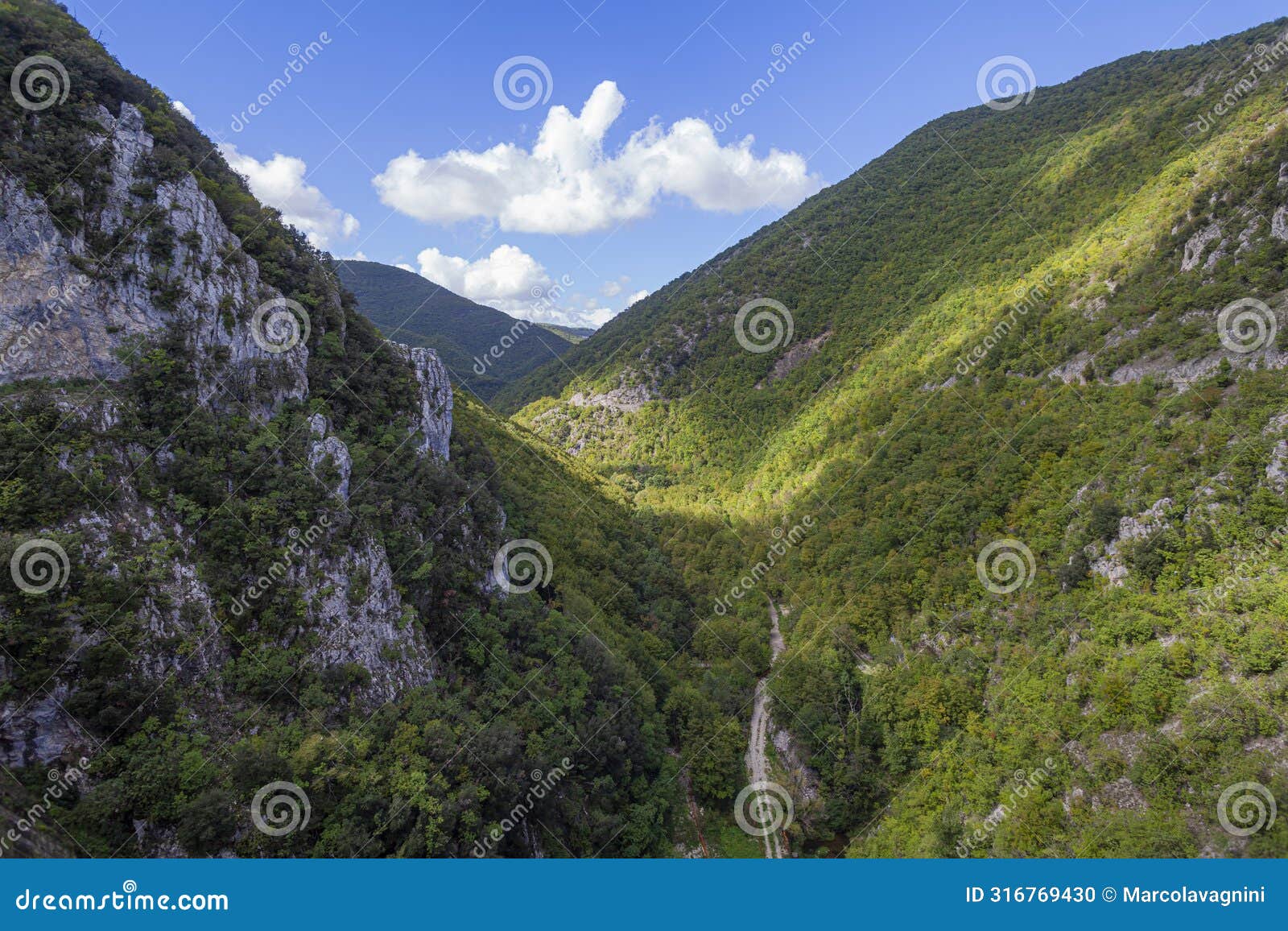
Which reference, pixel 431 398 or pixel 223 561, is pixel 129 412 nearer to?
pixel 223 561

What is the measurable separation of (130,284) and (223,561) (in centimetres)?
1274

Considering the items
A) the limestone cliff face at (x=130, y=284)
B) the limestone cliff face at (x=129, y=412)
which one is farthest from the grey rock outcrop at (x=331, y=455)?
the limestone cliff face at (x=130, y=284)

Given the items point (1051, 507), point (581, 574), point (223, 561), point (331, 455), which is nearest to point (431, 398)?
point (331, 455)

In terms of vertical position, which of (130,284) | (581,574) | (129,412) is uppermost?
(130,284)

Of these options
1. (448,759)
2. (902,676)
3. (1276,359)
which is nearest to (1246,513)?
(1276,359)

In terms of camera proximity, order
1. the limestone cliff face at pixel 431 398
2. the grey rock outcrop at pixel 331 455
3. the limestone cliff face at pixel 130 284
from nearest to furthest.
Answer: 1. the limestone cliff face at pixel 130 284
2. the grey rock outcrop at pixel 331 455
3. the limestone cliff face at pixel 431 398

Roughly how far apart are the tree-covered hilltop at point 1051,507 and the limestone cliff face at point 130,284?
42320 mm

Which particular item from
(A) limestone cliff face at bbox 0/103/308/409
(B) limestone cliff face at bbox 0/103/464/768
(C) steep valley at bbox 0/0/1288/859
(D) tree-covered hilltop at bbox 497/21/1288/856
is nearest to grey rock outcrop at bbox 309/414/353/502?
(B) limestone cliff face at bbox 0/103/464/768

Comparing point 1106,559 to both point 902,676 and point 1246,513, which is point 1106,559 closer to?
point 1246,513

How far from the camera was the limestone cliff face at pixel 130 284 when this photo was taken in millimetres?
18484

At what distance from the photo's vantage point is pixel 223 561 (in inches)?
759

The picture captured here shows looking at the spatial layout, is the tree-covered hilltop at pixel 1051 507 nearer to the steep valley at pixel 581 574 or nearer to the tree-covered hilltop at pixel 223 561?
the steep valley at pixel 581 574

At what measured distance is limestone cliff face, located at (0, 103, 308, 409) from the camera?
18.5m

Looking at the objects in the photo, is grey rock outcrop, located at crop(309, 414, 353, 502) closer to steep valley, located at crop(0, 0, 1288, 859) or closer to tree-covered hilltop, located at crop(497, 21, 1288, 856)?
steep valley, located at crop(0, 0, 1288, 859)
